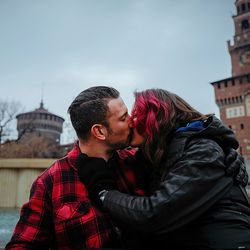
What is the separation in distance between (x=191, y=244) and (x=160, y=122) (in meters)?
0.66

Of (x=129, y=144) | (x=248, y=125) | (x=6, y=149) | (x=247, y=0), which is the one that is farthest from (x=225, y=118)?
(x=129, y=144)

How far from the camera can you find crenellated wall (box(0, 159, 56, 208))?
10.6m

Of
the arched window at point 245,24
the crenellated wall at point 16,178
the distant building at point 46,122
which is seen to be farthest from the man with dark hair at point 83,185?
the distant building at point 46,122

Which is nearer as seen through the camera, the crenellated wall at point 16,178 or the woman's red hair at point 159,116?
the woman's red hair at point 159,116

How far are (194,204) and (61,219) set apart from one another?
82 cm

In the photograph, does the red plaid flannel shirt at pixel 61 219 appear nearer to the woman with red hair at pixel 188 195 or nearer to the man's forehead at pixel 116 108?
the woman with red hair at pixel 188 195

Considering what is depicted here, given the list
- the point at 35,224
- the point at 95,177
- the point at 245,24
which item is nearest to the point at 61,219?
the point at 35,224

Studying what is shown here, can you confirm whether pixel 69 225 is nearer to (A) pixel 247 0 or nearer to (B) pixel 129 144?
(B) pixel 129 144

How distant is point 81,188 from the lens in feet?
6.86

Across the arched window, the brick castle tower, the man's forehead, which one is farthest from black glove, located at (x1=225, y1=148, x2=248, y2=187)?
the arched window

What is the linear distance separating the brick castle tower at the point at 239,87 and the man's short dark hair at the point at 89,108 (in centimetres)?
4079

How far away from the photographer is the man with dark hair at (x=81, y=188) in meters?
1.99

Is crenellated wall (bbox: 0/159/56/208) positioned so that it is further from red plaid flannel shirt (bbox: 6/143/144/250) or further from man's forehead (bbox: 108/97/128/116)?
man's forehead (bbox: 108/97/128/116)

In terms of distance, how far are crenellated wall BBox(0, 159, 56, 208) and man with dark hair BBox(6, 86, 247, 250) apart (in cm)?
877
